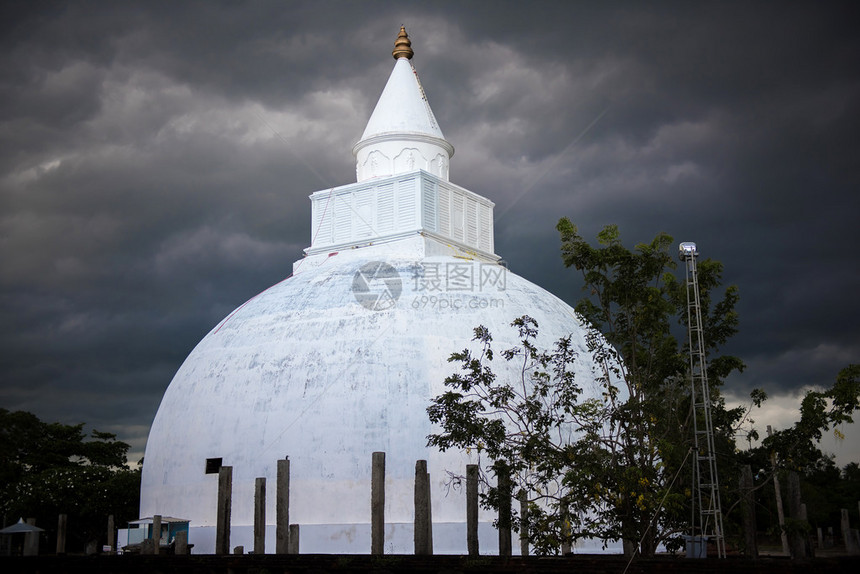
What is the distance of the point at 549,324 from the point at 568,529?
9.63 m

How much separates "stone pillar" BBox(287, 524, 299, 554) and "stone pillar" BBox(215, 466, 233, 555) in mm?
1483

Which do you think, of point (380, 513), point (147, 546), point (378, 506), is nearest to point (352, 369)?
point (378, 506)

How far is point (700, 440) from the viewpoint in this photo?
17.6 m

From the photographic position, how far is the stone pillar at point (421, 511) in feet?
59.4

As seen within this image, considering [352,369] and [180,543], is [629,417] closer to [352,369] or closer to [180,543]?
[352,369]

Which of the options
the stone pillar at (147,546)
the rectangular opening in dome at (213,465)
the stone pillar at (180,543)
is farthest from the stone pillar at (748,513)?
the stone pillar at (147,546)

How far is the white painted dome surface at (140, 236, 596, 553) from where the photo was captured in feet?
70.0

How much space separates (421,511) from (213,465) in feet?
23.8

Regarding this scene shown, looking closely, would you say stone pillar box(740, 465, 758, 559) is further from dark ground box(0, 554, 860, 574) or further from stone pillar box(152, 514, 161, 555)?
stone pillar box(152, 514, 161, 555)

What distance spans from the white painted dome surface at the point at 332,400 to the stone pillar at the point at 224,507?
166 centimetres

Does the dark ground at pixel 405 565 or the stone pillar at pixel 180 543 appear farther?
the stone pillar at pixel 180 543

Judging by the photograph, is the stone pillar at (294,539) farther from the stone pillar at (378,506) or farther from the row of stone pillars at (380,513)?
the stone pillar at (378,506)

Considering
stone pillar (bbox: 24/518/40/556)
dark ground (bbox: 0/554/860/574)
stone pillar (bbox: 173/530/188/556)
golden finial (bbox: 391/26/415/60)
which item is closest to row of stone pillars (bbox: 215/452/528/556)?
stone pillar (bbox: 173/530/188/556)

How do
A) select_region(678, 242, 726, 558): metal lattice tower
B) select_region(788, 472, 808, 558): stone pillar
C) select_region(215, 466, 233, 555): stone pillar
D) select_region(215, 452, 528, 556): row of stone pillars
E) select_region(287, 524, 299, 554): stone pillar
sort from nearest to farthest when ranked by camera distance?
select_region(678, 242, 726, 558): metal lattice tower, select_region(788, 472, 808, 558): stone pillar, select_region(215, 452, 528, 556): row of stone pillars, select_region(287, 524, 299, 554): stone pillar, select_region(215, 466, 233, 555): stone pillar
